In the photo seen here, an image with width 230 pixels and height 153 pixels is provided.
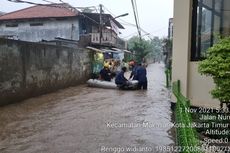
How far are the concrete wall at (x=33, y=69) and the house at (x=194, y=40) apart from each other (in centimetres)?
577

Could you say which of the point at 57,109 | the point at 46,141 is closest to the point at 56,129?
the point at 46,141

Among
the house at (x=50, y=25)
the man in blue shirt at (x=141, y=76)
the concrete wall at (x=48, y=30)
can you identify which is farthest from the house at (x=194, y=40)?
the concrete wall at (x=48, y=30)

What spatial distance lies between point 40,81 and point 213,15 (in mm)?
8446

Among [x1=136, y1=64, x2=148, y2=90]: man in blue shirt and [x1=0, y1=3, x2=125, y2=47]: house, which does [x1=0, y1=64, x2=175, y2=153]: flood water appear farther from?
[x1=0, y1=3, x2=125, y2=47]: house

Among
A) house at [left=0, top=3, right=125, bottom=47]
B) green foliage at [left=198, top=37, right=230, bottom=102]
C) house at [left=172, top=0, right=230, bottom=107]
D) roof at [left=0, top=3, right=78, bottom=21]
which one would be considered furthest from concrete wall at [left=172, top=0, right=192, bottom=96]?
roof at [left=0, top=3, right=78, bottom=21]

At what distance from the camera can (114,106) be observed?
1185 cm

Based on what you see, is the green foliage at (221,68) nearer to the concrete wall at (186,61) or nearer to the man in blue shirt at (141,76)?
the concrete wall at (186,61)

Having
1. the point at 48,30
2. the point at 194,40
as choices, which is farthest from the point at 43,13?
the point at 194,40

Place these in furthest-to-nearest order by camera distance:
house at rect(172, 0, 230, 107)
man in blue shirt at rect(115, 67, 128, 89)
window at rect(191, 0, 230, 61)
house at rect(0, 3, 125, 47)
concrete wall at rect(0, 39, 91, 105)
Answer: house at rect(0, 3, 125, 47), man in blue shirt at rect(115, 67, 128, 89), concrete wall at rect(0, 39, 91, 105), house at rect(172, 0, 230, 107), window at rect(191, 0, 230, 61)

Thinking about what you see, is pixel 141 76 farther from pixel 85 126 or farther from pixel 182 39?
pixel 85 126

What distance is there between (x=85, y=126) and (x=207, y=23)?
4.01 meters

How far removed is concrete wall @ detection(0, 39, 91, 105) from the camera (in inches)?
460

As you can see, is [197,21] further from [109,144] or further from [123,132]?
[109,144]

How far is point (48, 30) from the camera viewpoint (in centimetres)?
3069
